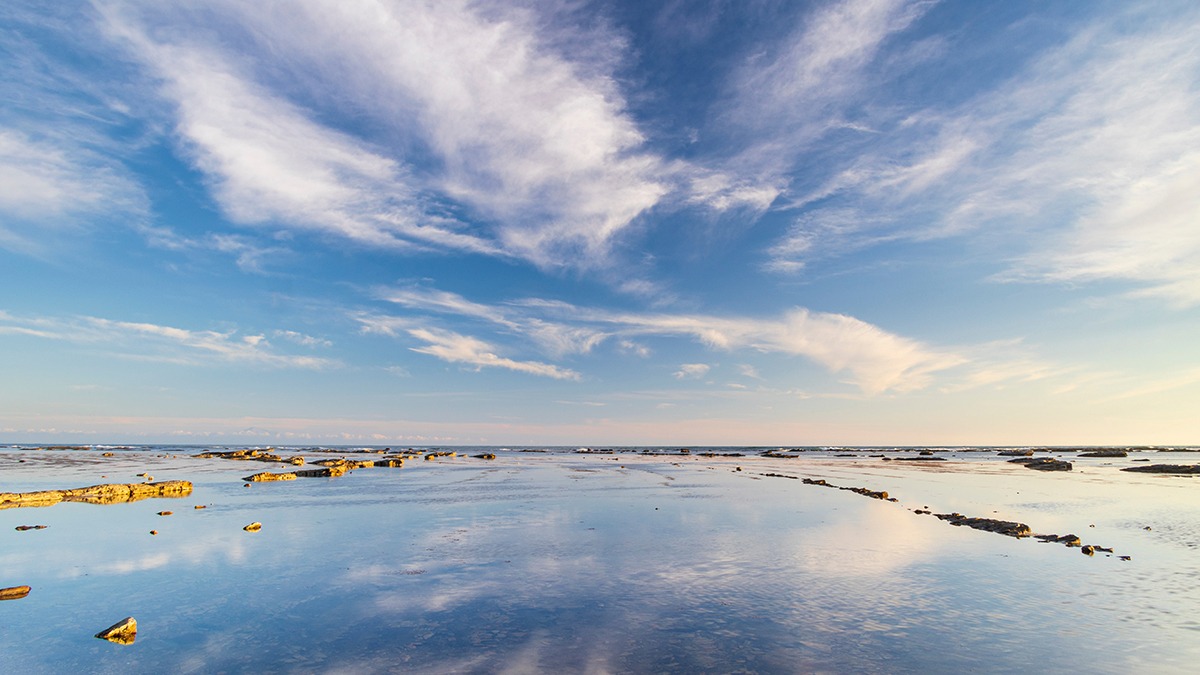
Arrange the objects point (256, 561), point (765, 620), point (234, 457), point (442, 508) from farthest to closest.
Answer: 1. point (234, 457)
2. point (442, 508)
3. point (256, 561)
4. point (765, 620)

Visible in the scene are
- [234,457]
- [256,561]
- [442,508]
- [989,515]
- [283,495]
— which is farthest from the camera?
[234,457]

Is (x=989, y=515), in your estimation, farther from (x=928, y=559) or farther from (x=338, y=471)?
(x=338, y=471)

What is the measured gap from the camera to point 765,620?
1400 cm

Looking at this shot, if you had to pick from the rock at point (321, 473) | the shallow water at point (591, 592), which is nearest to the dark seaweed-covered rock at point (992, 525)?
the shallow water at point (591, 592)

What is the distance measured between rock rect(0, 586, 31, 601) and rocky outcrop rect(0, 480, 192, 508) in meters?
25.7

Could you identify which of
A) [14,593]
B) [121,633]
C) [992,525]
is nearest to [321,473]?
[14,593]

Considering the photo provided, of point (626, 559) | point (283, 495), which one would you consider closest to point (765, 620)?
point (626, 559)

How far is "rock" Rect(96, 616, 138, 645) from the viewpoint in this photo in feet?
41.4

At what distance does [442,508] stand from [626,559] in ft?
60.1

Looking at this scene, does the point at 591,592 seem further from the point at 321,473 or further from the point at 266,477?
the point at 321,473

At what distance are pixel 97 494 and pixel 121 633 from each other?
33.9 m

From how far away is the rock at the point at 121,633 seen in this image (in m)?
12.6

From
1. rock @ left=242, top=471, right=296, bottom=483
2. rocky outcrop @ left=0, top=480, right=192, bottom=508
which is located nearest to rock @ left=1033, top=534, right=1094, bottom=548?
rocky outcrop @ left=0, top=480, right=192, bottom=508

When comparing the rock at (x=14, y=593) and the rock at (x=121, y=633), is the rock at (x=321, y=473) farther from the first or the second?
the rock at (x=121, y=633)
